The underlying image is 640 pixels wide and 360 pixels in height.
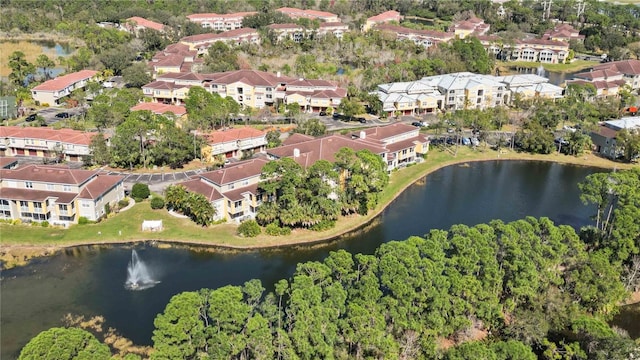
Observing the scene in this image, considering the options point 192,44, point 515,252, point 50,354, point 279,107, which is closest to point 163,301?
point 50,354

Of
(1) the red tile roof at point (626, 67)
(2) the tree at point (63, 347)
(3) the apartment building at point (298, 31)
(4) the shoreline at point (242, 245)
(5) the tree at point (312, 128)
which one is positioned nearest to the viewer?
(2) the tree at point (63, 347)

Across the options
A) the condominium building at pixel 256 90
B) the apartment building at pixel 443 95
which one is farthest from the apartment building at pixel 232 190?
the apartment building at pixel 443 95

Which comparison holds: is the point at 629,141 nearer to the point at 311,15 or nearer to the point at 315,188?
the point at 315,188

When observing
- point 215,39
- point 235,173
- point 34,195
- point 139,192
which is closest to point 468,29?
point 215,39

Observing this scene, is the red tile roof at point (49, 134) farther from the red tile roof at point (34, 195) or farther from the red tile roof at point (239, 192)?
the red tile roof at point (239, 192)

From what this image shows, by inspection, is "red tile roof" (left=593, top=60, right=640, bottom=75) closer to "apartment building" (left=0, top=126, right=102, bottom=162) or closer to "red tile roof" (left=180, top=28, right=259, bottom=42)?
"red tile roof" (left=180, top=28, right=259, bottom=42)

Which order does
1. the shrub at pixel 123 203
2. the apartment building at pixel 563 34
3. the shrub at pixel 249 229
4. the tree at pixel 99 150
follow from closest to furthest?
the shrub at pixel 249 229
the shrub at pixel 123 203
the tree at pixel 99 150
the apartment building at pixel 563 34
